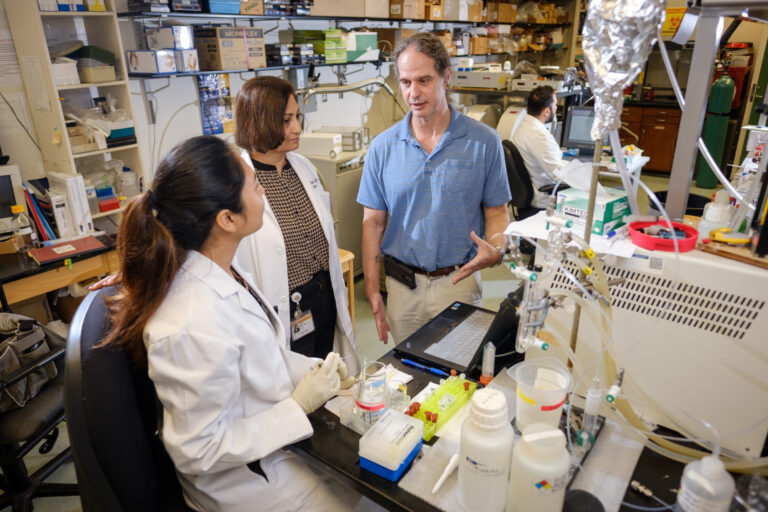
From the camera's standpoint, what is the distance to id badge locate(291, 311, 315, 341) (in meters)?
1.79

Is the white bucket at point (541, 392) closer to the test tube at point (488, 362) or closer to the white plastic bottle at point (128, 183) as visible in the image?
the test tube at point (488, 362)

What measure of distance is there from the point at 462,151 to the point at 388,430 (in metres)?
1.07

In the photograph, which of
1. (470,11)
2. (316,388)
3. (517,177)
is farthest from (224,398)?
(470,11)

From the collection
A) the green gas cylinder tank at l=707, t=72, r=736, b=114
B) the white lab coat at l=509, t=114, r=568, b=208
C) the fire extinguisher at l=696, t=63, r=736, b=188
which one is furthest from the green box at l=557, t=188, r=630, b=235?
the green gas cylinder tank at l=707, t=72, r=736, b=114

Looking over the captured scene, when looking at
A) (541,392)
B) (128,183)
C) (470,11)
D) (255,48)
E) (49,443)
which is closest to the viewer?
(541,392)

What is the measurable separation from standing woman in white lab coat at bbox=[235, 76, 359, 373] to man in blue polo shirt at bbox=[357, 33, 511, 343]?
0.78ft

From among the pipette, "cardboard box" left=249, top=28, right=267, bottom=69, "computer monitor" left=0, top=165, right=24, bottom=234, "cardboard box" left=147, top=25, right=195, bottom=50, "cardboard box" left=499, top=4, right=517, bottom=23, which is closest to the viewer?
the pipette

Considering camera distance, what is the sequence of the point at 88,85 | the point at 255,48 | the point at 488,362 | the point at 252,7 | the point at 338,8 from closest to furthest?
the point at 488,362 → the point at 88,85 → the point at 252,7 → the point at 255,48 → the point at 338,8

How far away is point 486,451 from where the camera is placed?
→ 0.81 m

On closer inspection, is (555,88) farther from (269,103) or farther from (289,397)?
(289,397)

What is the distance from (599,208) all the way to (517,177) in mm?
2488

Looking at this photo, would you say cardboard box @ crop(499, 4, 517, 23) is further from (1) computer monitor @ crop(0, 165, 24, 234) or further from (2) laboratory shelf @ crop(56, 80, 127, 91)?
(1) computer monitor @ crop(0, 165, 24, 234)

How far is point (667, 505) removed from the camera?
884 mm

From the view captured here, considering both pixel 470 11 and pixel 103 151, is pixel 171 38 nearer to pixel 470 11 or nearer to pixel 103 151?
pixel 103 151
